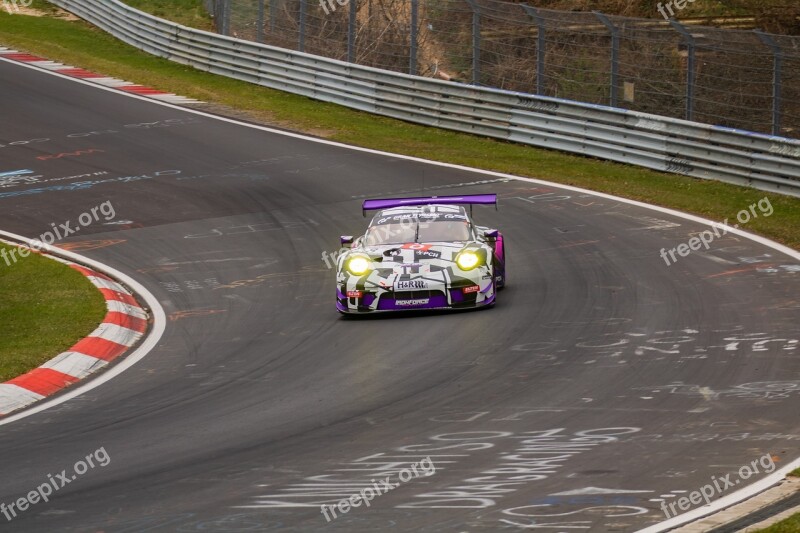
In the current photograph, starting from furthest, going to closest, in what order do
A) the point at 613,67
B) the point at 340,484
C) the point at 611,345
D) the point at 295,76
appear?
the point at 295,76
the point at 613,67
the point at 611,345
the point at 340,484

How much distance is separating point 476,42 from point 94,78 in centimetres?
1046

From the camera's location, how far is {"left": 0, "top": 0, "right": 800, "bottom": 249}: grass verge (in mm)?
19766

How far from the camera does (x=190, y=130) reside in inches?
1019

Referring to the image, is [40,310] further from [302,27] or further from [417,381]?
[302,27]

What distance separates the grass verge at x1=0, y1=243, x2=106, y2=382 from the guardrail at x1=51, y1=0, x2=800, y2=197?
10550 mm

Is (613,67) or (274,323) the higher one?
(613,67)

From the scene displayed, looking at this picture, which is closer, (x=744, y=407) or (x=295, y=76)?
(x=744, y=407)

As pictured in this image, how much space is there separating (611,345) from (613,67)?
1225cm

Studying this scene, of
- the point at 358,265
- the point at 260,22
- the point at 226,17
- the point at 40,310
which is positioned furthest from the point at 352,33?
the point at 358,265

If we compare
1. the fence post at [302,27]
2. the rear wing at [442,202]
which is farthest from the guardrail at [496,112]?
the rear wing at [442,202]

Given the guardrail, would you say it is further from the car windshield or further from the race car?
the race car

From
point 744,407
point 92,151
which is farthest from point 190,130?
point 744,407

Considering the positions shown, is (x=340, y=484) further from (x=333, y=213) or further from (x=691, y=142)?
(x=691, y=142)

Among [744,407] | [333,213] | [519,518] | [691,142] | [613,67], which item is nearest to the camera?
[519,518]
